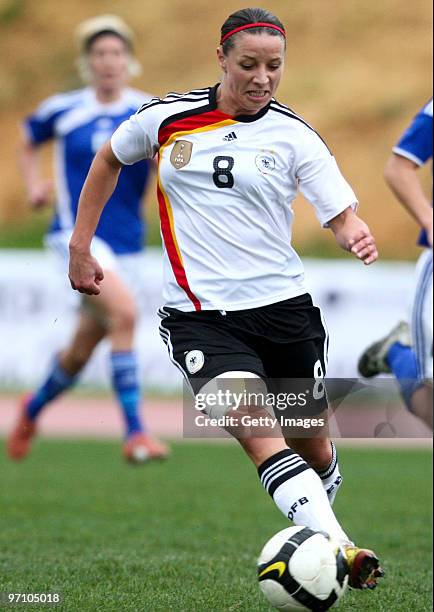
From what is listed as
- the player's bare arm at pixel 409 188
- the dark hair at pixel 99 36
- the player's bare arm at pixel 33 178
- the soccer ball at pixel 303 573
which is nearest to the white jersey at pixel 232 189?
the soccer ball at pixel 303 573

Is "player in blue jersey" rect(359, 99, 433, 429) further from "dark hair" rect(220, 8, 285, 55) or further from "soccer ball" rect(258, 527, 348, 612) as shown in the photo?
"soccer ball" rect(258, 527, 348, 612)

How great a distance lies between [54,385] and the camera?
29.1 feet

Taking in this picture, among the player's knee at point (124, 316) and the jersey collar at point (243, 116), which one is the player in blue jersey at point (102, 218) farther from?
the jersey collar at point (243, 116)

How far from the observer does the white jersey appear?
4465mm

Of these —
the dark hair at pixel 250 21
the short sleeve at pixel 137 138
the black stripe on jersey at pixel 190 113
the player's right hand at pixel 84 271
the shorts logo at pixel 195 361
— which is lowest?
the shorts logo at pixel 195 361

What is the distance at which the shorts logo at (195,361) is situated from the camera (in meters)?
4.36

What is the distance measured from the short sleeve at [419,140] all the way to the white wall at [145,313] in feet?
30.3

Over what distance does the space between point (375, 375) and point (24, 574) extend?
2.95m

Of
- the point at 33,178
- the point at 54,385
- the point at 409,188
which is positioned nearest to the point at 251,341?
the point at 409,188

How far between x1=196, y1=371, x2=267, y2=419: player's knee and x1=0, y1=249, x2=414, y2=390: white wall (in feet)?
35.9

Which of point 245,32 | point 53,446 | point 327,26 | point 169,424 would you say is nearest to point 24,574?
point 245,32

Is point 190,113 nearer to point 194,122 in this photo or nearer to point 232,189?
point 194,122

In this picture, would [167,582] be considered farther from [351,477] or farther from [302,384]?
[351,477]

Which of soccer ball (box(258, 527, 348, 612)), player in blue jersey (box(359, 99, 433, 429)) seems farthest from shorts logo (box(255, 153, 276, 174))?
player in blue jersey (box(359, 99, 433, 429))
